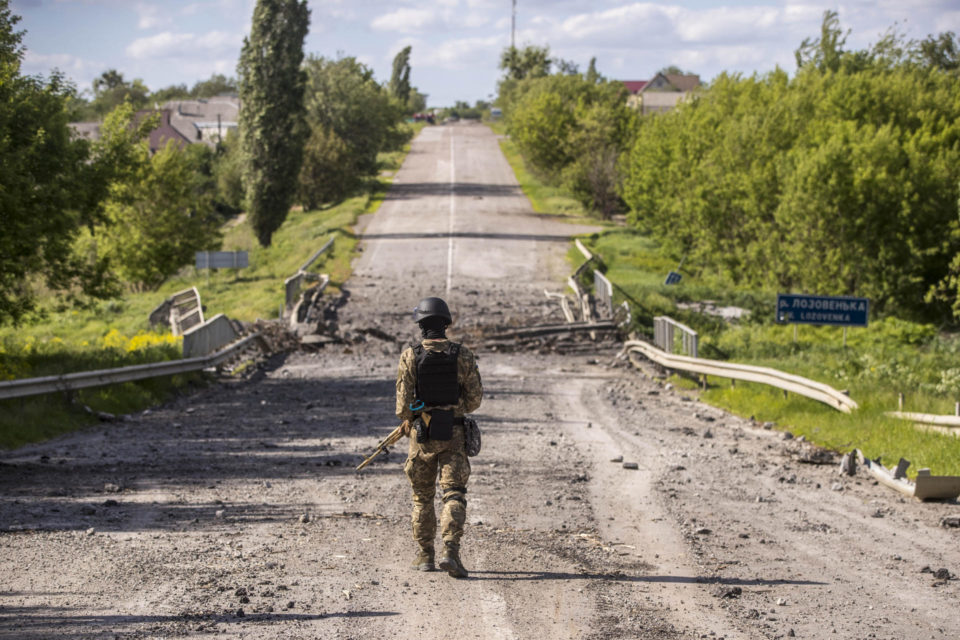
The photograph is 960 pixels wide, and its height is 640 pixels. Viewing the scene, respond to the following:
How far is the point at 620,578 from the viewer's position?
294 inches

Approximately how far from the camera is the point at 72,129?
19.3m

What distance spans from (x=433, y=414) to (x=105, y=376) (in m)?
10.8

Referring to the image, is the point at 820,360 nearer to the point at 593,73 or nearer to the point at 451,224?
the point at 451,224

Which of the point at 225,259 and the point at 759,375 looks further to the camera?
the point at 225,259

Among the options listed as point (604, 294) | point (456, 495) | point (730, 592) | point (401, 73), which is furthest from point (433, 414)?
point (401, 73)

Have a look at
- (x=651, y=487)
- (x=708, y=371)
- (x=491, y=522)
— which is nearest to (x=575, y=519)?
(x=491, y=522)

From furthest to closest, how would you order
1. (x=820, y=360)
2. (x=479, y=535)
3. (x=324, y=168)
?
(x=324, y=168) → (x=820, y=360) → (x=479, y=535)

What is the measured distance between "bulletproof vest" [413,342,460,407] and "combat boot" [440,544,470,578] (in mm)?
1096

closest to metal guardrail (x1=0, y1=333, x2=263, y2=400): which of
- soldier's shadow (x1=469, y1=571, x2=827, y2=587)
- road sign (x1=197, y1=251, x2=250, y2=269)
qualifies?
soldier's shadow (x1=469, y1=571, x2=827, y2=587)

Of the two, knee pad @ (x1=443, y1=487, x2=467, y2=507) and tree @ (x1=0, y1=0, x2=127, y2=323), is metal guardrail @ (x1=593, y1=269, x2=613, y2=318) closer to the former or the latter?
tree @ (x1=0, y1=0, x2=127, y2=323)

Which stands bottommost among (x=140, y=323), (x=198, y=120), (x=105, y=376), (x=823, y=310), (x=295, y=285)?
(x=140, y=323)

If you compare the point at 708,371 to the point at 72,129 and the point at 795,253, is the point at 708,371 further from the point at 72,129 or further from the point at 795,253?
the point at 795,253

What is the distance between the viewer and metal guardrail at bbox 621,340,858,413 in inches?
627

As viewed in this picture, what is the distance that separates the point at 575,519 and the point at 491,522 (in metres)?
0.81
